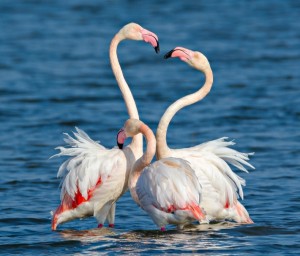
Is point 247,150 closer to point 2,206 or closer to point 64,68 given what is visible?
point 2,206

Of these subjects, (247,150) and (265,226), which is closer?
(265,226)

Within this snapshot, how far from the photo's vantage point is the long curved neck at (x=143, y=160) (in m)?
8.80

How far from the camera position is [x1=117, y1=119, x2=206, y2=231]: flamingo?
8.55 m

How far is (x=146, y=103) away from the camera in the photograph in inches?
619

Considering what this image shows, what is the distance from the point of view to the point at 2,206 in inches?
406

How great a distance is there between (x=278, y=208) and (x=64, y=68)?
9391 millimetres

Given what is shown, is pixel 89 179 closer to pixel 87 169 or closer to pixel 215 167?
pixel 87 169

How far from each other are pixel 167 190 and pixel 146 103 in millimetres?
7220

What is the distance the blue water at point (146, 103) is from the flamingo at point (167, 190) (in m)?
0.26

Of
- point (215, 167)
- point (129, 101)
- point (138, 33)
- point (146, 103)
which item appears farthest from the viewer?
point (146, 103)

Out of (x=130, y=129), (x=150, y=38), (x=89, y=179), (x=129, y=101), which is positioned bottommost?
(x=89, y=179)

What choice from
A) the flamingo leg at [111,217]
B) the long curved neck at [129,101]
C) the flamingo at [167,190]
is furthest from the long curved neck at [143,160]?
the flamingo leg at [111,217]

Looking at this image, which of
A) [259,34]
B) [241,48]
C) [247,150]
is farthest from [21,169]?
[259,34]

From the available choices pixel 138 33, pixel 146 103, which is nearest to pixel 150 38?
pixel 138 33
